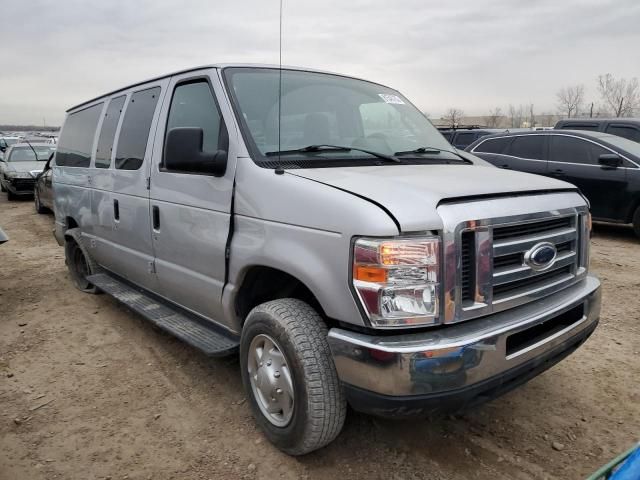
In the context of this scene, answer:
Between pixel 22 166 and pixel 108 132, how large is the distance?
12.3 meters

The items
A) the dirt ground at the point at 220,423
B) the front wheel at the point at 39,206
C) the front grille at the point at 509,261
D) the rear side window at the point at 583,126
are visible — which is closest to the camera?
the front grille at the point at 509,261

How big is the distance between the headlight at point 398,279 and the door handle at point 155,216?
6.23ft

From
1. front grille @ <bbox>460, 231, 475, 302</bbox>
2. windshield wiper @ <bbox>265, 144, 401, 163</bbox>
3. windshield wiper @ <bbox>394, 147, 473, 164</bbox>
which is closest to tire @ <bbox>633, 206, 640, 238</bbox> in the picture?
windshield wiper @ <bbox>394, 147, 473, 164</bbox>

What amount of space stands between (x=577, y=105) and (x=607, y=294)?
47.2m

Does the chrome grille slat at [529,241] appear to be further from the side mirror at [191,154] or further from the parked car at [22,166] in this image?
the parked car at [22,166]

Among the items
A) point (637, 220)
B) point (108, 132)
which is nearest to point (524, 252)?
point (108, 132)

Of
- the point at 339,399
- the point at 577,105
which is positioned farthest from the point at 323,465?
the point at 577,105

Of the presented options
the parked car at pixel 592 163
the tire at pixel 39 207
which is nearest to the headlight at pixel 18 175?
the tire at pixel 39 207

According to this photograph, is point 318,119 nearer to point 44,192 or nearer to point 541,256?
point 541,256

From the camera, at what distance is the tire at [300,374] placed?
234 centimetres

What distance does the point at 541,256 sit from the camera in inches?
94.7

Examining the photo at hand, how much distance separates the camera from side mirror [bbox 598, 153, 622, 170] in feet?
25.4

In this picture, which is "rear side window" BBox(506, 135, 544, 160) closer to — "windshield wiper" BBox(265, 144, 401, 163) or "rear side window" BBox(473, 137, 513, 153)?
"rear side window" BBox(473, 137, 513, 153)

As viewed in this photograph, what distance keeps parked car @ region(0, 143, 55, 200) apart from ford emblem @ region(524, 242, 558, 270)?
49.0 ft
